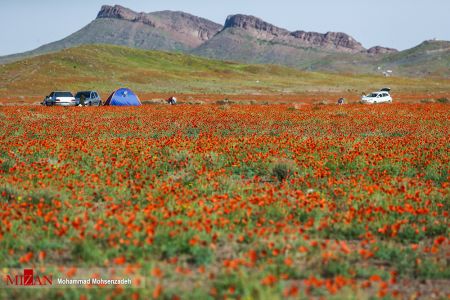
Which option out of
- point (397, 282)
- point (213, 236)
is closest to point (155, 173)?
point (213, 236)

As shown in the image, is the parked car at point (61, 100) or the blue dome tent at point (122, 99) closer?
the parked car at point (61, 100)

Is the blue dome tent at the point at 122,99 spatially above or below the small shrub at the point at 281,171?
above

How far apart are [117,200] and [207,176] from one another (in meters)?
2.31

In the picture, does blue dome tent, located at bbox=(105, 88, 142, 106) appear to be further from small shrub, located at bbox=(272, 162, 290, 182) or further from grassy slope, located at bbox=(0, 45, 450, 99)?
grassy slope, located at bbox=(0, 45, 450, 99)

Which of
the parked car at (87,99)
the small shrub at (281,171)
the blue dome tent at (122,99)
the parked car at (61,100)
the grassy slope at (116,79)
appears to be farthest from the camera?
the grassy slope at (116,79)

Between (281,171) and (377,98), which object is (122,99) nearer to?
(377,98)

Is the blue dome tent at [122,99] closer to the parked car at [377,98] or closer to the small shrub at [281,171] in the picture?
the parked car at [377,98]

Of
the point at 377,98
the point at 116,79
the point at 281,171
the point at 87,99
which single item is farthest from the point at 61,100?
the point at 116,79

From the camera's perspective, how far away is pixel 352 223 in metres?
8.11

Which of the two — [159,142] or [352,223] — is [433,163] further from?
[159,142]

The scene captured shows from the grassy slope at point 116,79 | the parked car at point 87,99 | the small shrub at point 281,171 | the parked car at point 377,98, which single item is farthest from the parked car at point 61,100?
the small shrub at point 281,171

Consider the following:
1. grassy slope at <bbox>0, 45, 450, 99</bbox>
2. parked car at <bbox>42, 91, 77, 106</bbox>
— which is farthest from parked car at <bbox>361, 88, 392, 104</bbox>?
grassy slope at <bbox>0, 45, 450, 99</bbox>

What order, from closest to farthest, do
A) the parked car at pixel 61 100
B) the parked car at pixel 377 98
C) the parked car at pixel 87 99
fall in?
the parked car at pixel 61 100 < the parked car at pixel 87 99 < the parked car at pixel 377 98

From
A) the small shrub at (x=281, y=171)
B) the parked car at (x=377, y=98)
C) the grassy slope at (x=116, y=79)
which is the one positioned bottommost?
the small shrub at (x=281, y=171)
